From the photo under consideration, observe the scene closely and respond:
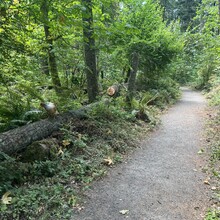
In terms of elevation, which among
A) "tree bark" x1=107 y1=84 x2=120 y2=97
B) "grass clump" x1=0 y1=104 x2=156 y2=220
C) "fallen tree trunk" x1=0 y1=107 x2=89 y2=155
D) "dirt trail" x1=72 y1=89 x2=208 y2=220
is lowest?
"dirt trail" x1=72 y1=89 x2=208 y2=220

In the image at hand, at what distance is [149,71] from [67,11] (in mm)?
11830

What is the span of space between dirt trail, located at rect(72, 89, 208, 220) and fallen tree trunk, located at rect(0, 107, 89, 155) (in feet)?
5.62

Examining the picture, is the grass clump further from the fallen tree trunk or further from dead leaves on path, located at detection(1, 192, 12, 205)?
the fallen tree trunk

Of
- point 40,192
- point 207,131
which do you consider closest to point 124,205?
point 40,192

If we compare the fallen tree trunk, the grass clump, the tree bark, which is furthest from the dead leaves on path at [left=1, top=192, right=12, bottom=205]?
the tree bark

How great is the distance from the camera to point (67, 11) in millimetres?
4211

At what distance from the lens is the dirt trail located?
3.56 metres

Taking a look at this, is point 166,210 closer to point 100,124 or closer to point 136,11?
point 100,124

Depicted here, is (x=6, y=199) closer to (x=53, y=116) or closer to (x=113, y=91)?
(x=53, y=116)

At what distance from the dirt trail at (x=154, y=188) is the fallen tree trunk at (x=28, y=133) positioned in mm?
1712

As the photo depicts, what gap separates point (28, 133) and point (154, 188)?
9.34 feet

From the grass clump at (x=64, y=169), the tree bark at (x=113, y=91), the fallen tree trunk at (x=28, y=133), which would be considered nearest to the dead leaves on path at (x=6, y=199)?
the grass clump at (x=64, y=169)

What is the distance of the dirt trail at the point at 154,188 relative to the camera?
3.56 meters

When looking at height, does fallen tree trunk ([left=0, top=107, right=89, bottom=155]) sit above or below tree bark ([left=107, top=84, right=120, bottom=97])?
below
